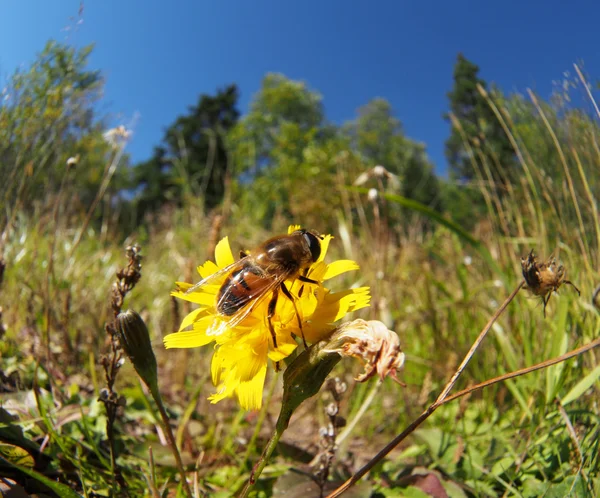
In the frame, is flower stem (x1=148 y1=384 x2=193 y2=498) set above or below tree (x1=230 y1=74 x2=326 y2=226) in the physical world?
below

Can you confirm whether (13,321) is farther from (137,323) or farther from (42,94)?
(137,323)

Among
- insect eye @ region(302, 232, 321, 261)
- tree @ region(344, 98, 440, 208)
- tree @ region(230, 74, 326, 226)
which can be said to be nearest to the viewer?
insect eye @ region(302, 232, 321, 261)

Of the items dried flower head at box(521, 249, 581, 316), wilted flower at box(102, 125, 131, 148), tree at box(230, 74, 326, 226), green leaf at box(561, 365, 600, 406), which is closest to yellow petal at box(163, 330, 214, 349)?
dried flower head at box(521, 249, 581, 316)

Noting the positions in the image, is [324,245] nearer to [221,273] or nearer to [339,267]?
[339,267]

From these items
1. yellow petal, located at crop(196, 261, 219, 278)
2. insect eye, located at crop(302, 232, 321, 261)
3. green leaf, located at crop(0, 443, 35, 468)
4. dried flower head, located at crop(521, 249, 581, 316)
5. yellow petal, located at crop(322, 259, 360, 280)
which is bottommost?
green leaf, located at crop(0, 443, 35, 468)

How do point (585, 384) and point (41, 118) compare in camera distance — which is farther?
point (41, 118)

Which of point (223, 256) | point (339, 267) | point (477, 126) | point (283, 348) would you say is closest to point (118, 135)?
point (223, 256)

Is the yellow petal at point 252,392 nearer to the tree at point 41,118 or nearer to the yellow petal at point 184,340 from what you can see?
the yellow petal at point 184,340

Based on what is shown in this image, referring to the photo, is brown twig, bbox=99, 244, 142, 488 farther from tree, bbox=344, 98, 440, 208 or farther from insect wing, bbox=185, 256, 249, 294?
tree, bbox=344, 98, 440, 208
